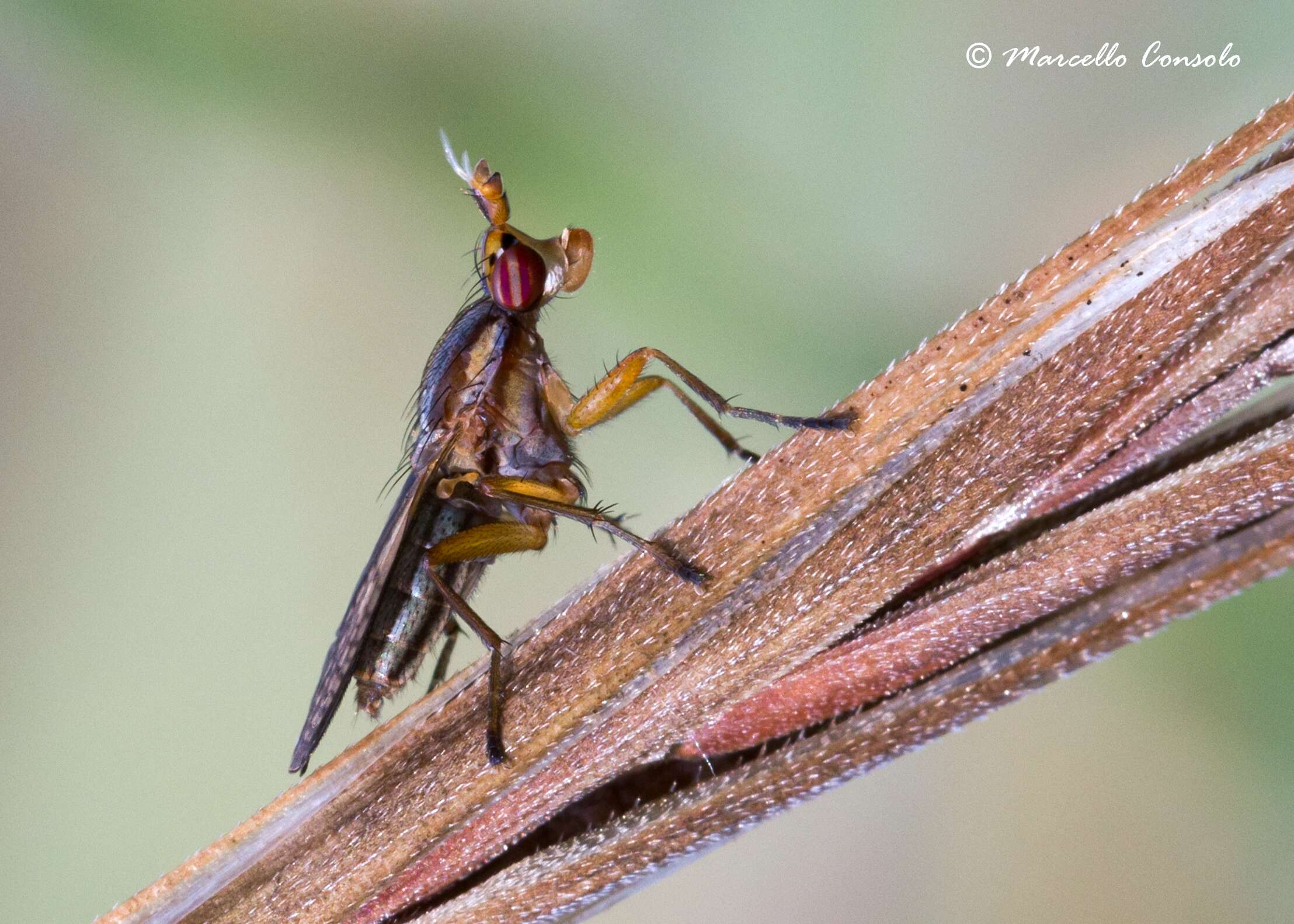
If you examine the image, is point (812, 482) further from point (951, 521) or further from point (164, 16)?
point (164, 16)

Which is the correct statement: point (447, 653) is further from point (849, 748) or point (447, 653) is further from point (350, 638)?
point (849, 748)

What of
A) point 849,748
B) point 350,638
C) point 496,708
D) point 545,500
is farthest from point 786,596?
point 350,638

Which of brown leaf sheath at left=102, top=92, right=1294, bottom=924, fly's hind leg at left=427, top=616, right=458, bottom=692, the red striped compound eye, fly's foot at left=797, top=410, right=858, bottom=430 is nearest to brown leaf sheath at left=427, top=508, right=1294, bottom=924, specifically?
brown leaf sheath at left=102, top=92, right=1294, bottom=924

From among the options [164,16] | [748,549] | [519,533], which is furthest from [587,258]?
[164,16]

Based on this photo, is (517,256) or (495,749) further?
(517,256)

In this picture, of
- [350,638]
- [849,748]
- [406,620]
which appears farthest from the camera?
[406,620]

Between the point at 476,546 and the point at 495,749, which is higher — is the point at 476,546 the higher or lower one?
the higher one

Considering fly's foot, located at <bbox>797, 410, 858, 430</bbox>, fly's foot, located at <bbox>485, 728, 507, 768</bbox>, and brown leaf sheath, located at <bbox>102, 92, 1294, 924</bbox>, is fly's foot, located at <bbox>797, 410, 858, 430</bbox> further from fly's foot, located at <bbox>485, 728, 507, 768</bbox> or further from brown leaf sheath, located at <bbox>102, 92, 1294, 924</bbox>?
fly's foot, located at <bbox>485, 728, 507, 768</bbox>
